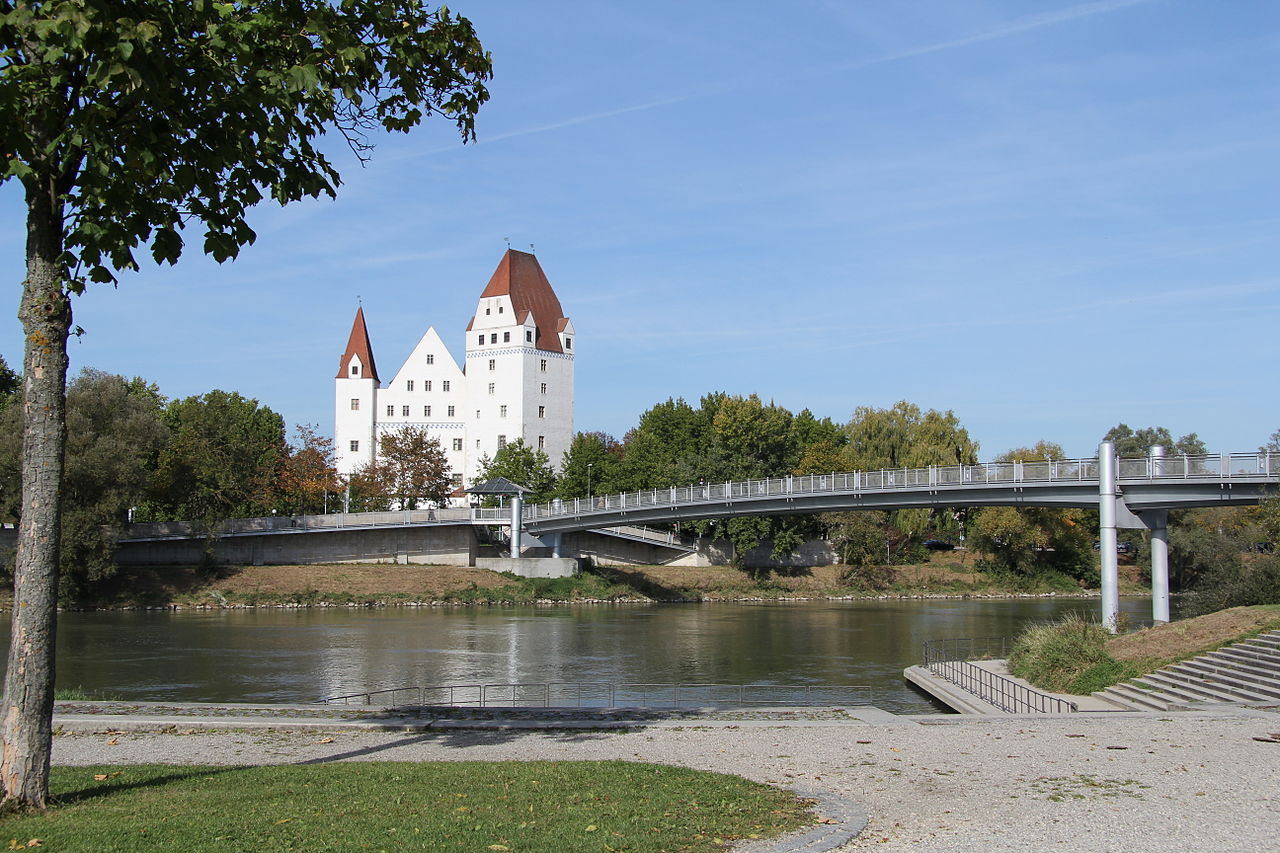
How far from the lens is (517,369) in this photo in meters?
105

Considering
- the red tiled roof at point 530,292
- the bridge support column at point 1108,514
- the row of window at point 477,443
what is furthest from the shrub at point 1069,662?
the red tiled roof at point 530,292

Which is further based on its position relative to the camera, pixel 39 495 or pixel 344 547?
pixel 344 547

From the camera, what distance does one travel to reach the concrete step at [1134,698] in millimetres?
21625

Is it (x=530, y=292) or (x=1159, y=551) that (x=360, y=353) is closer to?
(x=530, y=292)

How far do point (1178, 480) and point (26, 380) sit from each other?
1540 inches

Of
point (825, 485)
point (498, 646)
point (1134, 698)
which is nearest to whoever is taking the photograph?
point (1134, 698)

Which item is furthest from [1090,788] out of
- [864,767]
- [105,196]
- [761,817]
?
[105,196]

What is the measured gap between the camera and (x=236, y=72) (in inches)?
444

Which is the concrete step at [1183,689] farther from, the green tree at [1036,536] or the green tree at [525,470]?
the green tree at [525,470]

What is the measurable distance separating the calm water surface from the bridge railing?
659 centimetres

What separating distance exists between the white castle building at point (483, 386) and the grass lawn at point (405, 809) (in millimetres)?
91353

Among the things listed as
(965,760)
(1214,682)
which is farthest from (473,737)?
(1214,682)

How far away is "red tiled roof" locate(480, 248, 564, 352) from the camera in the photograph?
10706 centimetres

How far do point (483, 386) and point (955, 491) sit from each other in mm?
63913
